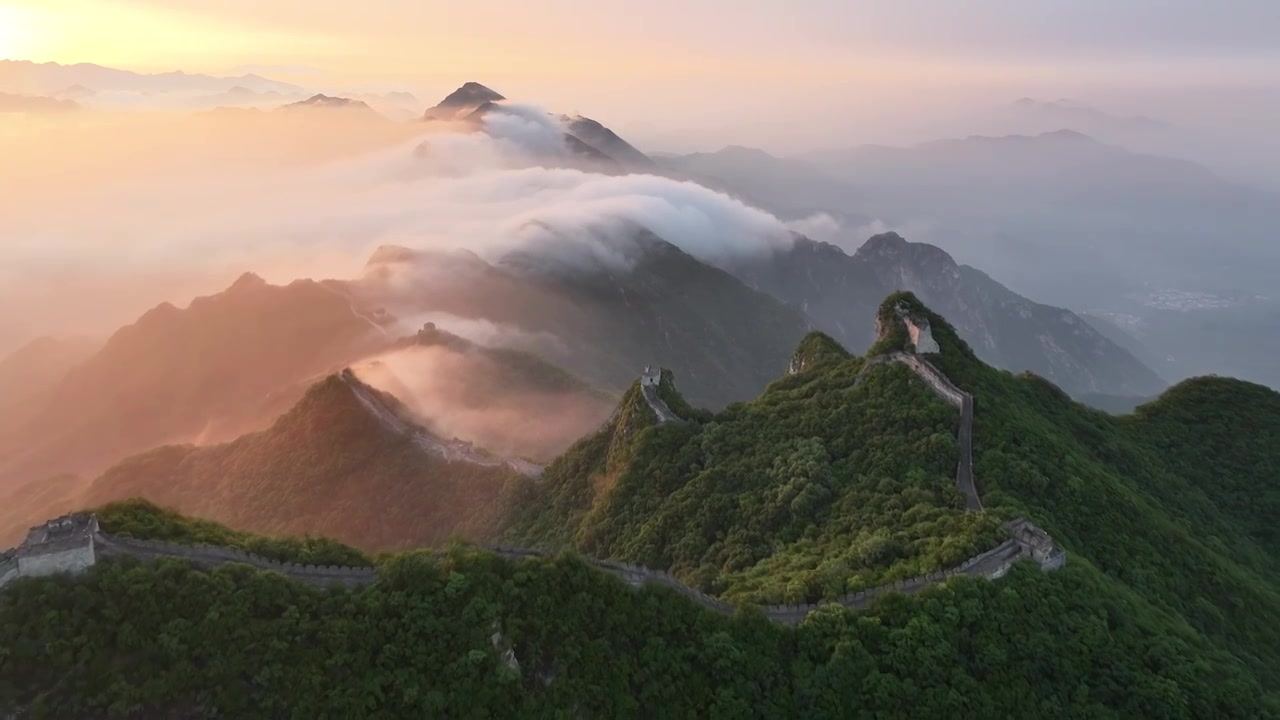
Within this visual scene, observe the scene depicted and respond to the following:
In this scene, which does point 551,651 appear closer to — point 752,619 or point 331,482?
point 752,619

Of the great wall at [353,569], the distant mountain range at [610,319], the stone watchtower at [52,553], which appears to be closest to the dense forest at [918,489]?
the great wall at [353,569]

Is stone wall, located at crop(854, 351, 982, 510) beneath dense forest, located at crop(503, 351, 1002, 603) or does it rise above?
above

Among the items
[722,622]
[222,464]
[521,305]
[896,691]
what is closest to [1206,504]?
[896,691]

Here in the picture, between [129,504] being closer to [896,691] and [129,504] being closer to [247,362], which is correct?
[896,691]

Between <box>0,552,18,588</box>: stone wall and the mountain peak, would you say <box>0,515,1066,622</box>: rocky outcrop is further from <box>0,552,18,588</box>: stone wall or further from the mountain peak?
the mountain peak

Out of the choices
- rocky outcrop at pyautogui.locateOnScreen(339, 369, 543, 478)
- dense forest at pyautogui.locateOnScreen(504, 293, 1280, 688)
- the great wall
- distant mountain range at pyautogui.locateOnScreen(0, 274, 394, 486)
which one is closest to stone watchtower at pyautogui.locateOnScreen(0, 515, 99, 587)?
the great wall

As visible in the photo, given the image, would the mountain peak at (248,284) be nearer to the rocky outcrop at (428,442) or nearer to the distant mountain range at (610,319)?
the distant mountain range at (610,319)

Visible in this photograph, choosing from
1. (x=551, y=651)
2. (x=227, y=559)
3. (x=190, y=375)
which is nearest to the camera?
(x=551, y=651)

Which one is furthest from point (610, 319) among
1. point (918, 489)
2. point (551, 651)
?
point (551, 651)
